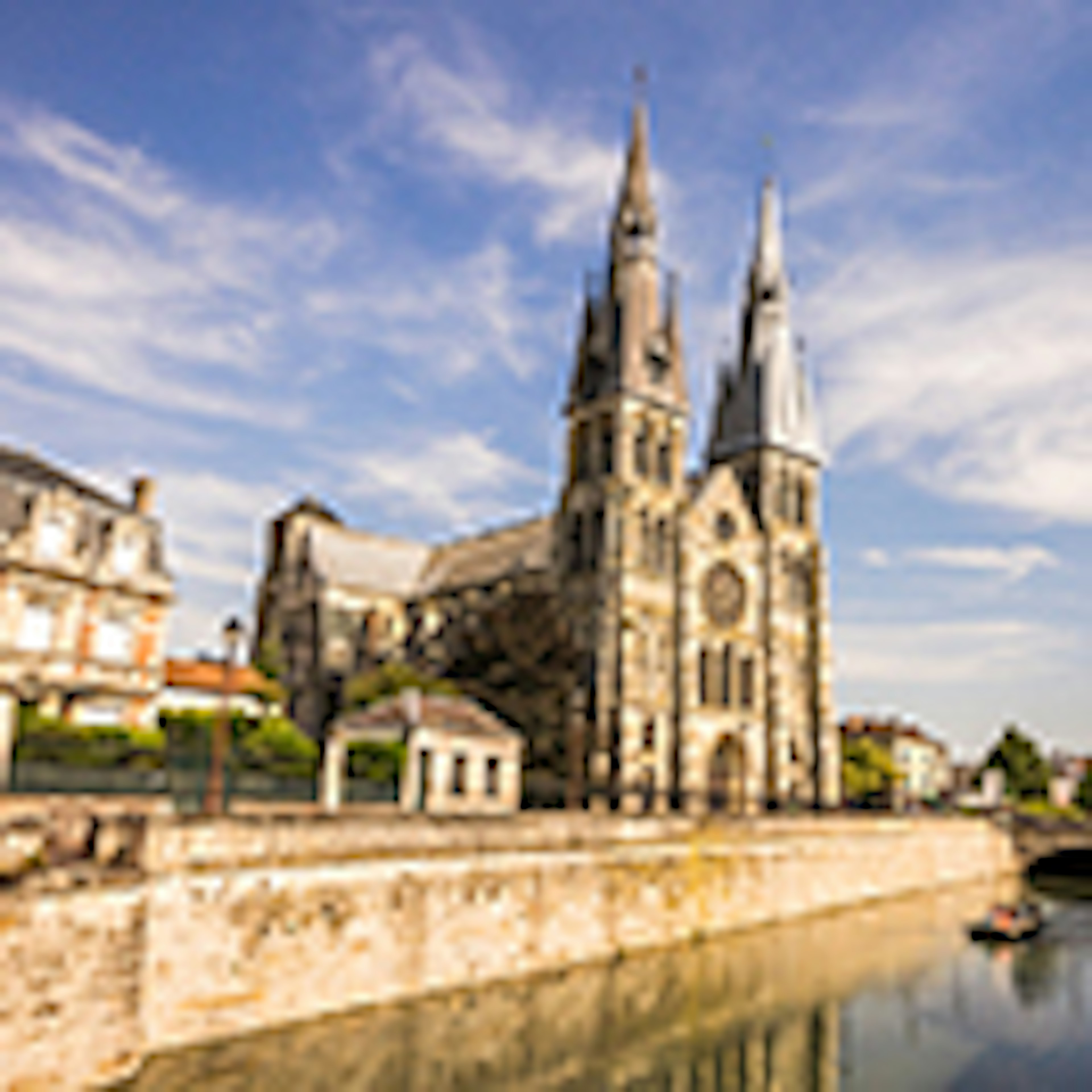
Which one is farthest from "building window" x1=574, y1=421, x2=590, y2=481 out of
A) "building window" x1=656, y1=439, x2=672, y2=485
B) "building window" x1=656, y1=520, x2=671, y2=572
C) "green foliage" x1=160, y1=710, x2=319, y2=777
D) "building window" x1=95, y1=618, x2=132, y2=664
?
"building window" x1=95, y1=618, x2=132, y2=664

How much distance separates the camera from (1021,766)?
325 ft

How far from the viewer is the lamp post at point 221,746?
20969 mm

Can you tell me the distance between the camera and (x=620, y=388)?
55594mm

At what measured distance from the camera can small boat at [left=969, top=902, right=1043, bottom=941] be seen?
35938 mm

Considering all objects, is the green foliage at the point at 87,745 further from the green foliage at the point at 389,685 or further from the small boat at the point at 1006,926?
the small boat at the point at 1006,926

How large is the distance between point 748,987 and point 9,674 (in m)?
25.6

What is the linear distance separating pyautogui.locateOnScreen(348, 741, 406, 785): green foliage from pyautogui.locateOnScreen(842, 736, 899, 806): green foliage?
46.9 m

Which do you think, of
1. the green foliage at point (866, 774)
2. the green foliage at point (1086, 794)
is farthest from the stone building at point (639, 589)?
the green foliage at point (1086, 794)

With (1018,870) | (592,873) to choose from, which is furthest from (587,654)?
(1018,870)

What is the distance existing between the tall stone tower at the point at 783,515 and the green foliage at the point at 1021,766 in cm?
4649

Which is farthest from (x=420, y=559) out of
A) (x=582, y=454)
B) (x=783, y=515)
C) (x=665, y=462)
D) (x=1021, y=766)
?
(x=1021, y=766)

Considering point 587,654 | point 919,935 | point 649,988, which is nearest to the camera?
point 649,988

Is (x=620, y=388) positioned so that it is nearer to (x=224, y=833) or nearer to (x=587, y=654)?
(x=587, y=654)

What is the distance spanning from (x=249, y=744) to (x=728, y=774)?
29.0 meters
